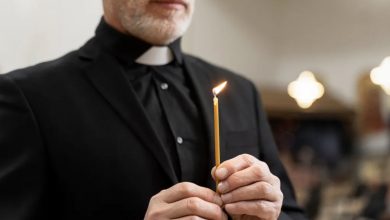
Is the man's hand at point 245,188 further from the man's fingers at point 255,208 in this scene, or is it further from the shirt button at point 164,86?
the shirt button at point 164,86

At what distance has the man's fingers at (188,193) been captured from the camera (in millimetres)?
834

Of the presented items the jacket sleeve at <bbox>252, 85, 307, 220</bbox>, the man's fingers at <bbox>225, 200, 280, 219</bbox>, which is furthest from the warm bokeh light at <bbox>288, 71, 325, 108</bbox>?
the man's fingers at <bbox>225, 200, 280, 219</bbox>

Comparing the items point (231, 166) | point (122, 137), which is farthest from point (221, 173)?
point (122, 137)

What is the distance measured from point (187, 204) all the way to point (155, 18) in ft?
1.46

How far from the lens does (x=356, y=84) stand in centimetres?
665

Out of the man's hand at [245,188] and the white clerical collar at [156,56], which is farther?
the white clerical collar at [156,56]

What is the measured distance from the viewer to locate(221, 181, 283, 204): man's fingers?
841 millimetres

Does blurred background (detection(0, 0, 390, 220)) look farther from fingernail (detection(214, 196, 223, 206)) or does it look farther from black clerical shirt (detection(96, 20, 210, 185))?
fingernail (detection(214, 196, 223, 206))

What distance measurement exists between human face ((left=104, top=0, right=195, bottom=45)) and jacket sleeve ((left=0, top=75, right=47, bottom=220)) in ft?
0.92

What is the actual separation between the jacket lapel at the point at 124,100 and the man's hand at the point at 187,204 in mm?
186

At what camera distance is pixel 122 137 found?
1048mm

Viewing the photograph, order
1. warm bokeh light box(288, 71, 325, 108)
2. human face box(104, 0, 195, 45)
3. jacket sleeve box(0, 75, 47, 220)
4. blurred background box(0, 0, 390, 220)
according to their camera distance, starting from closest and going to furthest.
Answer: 1. jacket sleeve box(0, 75, 47, 220)
2. human face box(104, 0, 195, 45)
3. warm bokeh light box(288, 71, 325, 108)
4. blurred background box(0, 0, 390, 220)

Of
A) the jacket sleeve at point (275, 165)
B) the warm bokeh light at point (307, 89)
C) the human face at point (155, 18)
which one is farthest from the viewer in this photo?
the warm bokeh light at point (307, 89)

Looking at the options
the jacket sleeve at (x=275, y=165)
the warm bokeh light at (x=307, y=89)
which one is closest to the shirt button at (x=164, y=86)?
the jacket sleeve at (x=275, y=165)
